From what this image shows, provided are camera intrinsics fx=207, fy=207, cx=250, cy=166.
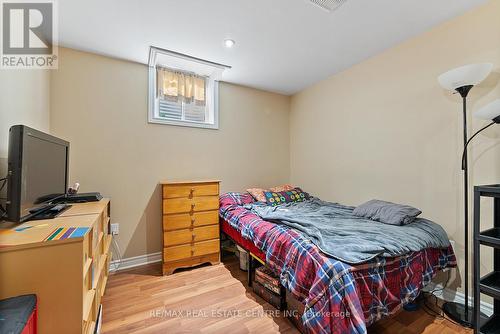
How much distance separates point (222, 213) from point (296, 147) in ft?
5.89

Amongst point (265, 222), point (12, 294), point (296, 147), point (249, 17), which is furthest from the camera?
point (296, 147)

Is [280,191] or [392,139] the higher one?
[392,139]

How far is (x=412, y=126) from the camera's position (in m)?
2.09

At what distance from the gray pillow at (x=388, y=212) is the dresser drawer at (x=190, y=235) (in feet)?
5.27

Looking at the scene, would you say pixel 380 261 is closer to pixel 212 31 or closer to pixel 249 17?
pixel 249 17

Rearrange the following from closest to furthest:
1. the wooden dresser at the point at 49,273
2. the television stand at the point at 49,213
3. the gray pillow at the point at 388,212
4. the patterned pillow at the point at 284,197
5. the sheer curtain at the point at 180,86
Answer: the wooden dresser at the point at 49,273 → the television stand at the point at 49,213 → the gray pillow at the point at 388,212 → the sheer curtain at the point at 180,86 → the patterned pillow at the point at 284,197

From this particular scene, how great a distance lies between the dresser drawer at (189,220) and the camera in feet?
7.32

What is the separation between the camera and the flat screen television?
103 centimetres

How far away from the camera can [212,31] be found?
2.00 m

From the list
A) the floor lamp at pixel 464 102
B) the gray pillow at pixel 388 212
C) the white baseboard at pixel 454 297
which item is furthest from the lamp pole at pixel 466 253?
the gray pillow at pixel 388 212

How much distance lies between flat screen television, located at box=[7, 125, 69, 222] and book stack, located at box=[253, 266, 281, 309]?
1661mm

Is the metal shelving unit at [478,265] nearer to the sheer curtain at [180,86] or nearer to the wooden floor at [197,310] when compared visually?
the wooden floor at [197,310]

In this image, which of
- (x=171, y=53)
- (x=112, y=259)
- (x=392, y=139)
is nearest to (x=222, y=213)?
(x=112, y=259)

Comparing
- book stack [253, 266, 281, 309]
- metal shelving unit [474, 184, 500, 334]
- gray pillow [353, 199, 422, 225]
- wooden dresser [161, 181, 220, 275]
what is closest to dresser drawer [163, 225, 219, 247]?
wooden dresser [161, 181, 220, 275]
